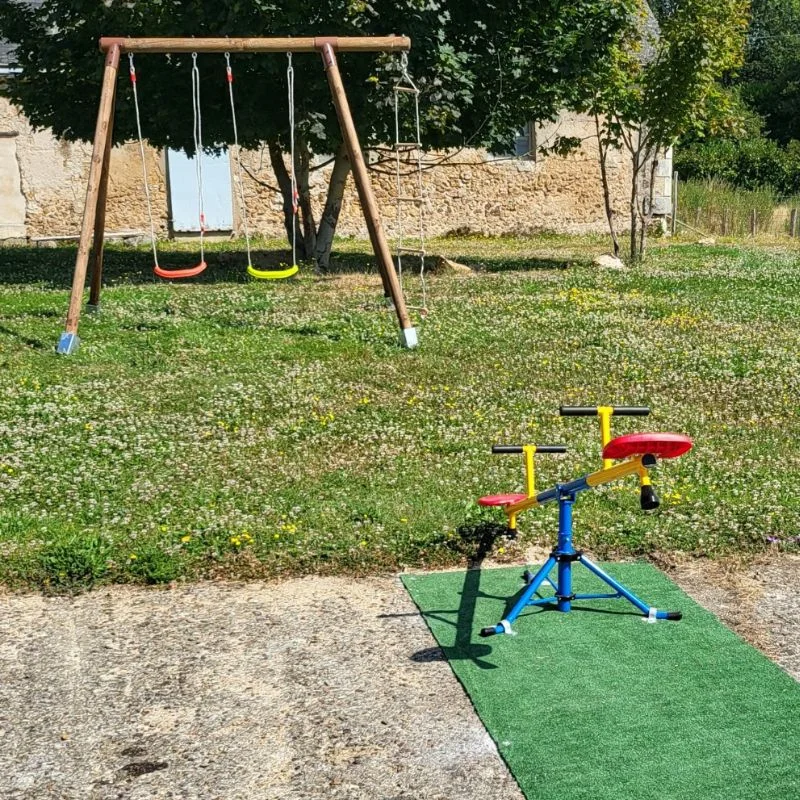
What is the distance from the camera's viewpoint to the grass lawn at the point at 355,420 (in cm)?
675

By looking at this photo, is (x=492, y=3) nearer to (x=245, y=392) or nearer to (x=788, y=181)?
(x=245, y=392)

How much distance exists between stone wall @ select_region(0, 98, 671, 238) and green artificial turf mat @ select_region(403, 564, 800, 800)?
56.0 feet

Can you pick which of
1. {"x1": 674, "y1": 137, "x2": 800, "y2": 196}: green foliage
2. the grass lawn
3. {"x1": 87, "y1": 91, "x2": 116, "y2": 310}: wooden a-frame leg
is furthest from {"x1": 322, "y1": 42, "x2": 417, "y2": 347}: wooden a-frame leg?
{"x1": 674, "y1": 137, "x2": 800, "y2": 196}: green foliage

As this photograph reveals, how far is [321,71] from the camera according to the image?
1644cm

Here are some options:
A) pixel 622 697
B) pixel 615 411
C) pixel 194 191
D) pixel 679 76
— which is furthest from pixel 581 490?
pixel 194 191

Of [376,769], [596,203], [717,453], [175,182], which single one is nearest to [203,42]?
[717,453]

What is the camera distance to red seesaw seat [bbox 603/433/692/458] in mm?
4793

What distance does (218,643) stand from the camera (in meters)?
5.55

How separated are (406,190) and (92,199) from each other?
15.3 metres

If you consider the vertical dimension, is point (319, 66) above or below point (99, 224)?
above

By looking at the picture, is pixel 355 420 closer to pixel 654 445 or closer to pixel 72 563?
pixel 72 563

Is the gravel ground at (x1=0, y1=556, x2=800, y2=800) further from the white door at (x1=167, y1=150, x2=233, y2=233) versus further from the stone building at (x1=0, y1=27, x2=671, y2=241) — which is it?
the white door at (x1=167, y1=150, x2=233, y2=233)

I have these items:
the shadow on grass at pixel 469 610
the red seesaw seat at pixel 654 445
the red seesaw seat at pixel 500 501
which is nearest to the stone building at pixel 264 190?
the shadow on grass at pixel 469 610

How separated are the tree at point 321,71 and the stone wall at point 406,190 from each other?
168 inches
